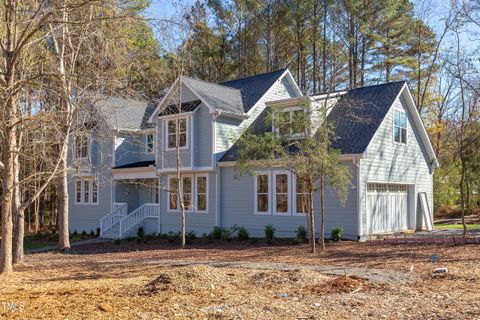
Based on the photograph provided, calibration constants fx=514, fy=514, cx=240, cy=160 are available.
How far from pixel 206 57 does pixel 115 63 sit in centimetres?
2432

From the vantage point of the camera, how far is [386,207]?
68.1 feet

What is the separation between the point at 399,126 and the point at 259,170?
20.6 ft

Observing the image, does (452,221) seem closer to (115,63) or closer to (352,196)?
(352,196)

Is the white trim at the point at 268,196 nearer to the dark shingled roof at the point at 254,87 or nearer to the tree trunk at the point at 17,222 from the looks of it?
the dark shingled roof at the point at 254,87

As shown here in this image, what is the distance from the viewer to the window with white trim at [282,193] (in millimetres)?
20469

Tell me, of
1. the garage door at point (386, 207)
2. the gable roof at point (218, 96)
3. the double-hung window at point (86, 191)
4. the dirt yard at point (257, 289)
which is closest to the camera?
the dirt yard at point (257, 289)

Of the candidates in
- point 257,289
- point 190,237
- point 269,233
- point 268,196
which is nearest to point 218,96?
point 268,196

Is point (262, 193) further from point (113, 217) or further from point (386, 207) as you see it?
point (113, 217)

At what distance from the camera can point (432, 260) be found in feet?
42.3

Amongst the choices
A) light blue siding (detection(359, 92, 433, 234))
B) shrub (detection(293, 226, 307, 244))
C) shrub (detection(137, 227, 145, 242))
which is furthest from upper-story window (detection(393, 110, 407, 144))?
shrub (detection(137, 227, 145, 242))

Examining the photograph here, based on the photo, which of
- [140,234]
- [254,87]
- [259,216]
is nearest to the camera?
[259,216]

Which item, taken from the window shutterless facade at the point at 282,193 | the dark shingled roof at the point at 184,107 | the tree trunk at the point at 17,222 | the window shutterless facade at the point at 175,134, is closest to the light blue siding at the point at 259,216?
the window shutterless facade at the point at 282,193

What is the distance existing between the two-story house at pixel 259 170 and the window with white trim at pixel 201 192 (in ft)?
0.15

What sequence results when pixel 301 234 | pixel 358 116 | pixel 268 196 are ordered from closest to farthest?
1. pixel 301 234
2. pixel 358 116
3. pixel 268 196
